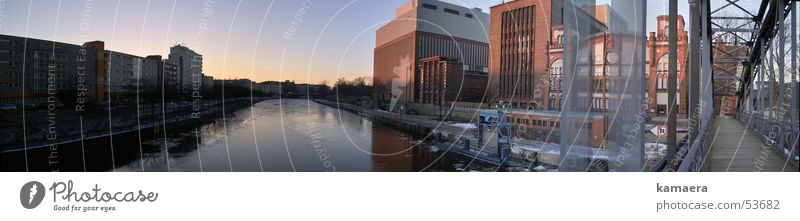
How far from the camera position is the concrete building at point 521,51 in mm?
9828

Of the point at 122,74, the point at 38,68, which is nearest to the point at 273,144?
the point at 122,74

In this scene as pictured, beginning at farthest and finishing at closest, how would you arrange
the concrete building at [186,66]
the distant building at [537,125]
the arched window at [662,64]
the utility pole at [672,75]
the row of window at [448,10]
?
the arched window at [662,64]
the distant building at [537,125]
the row of window at [448,10]
the concrete building at [186,66]
the utility pole at [672,75]

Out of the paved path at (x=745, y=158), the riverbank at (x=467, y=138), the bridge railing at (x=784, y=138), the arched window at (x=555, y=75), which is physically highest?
the arched window at (x=555, y=75)

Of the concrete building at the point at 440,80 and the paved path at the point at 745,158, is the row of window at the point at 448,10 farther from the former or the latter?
the paved path at the point at 745,158

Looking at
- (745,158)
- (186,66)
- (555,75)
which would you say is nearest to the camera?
(745,158)

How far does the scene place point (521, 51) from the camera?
1061cm

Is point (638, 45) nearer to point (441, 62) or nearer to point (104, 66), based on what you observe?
point (104, 66)

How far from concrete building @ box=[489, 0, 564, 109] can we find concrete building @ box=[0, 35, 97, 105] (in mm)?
8911

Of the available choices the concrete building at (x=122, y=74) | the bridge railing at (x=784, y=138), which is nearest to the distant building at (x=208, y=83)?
the concrete building at (x=122, y=74)

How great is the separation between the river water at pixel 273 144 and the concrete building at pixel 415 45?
1.91 ft

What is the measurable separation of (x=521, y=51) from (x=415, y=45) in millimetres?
5475

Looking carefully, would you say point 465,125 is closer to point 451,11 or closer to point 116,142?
point 451,11

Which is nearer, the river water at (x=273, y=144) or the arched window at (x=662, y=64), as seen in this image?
the river water at (x=273, y=144)

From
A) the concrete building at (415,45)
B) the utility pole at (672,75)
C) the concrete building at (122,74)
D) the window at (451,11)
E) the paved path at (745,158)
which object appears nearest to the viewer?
the utility pole at (672,75)
